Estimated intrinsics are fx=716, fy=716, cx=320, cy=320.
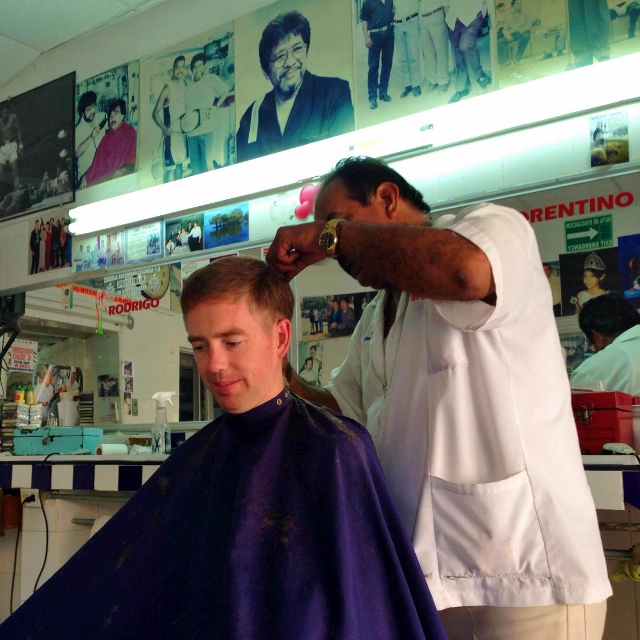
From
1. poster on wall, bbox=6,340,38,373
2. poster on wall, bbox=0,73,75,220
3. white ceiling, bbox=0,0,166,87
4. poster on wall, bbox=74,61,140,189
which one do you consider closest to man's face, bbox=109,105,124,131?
poster on wall, bbox=74,61,140,189

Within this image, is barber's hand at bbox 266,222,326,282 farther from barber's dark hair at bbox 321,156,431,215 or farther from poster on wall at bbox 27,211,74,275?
poster on wall at bbox 27,211,74,275

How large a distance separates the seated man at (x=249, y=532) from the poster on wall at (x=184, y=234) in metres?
1.88

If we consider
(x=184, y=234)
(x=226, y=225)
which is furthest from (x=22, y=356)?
(x=226, y=225)

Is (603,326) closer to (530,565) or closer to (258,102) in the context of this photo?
(530,565)

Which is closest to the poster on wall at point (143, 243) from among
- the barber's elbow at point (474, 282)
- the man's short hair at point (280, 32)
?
the man's short hair at point (280, 32)

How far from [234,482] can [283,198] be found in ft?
6.24

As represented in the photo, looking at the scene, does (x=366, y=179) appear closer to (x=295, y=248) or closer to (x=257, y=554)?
(x=295, y=248)

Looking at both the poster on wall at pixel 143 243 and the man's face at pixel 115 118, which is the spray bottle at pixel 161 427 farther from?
the man's face at pixel 115 118

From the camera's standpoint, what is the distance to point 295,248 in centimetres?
141

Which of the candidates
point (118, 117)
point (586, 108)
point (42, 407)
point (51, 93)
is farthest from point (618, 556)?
point (51, 93)

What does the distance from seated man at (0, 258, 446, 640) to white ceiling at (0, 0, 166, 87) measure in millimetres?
2725

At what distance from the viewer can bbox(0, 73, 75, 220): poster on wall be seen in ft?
13.0

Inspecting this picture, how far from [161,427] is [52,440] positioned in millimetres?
475

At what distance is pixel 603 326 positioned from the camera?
7.36ft
